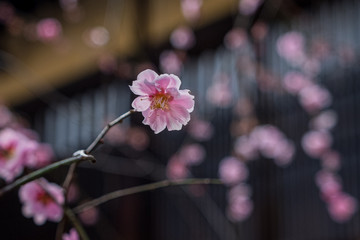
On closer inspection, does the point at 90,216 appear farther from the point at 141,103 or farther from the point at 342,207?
the point at 141,103

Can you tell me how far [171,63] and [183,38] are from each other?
0.22m

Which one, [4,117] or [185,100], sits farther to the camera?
[4,117]

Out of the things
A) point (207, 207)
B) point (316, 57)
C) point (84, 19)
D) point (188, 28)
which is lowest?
point (207, 207)

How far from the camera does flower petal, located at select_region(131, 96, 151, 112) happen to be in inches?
33.9

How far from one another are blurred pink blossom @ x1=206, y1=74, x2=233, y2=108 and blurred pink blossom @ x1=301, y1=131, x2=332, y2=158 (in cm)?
67

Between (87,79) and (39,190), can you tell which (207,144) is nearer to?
(87,79)

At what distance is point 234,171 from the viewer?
395cm

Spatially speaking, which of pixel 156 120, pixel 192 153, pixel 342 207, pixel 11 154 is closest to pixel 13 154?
pixel 11 154

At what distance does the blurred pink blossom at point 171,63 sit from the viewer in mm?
4211

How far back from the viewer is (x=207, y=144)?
4.50m

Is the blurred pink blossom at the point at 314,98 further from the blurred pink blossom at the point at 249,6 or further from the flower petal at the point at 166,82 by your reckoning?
the flower petal at the point at 166,82

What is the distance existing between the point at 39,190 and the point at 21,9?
Result: 448 cm

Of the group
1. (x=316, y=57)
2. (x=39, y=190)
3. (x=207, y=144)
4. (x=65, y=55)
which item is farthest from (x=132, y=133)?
(x=39, y=190)

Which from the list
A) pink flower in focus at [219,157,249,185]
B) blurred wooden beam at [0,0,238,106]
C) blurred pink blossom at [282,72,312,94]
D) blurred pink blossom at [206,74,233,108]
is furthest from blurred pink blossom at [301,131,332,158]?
blurred wooden beam at [0,0,238,106]
